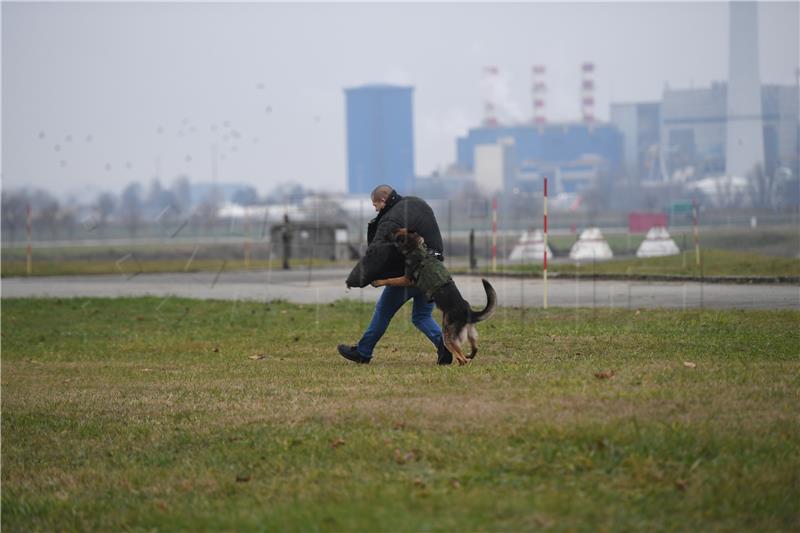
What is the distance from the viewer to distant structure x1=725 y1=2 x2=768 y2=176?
92.2 metres

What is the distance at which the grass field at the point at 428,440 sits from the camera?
23.3ft

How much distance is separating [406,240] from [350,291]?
615 inches

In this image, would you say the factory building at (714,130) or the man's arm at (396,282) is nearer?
the man's arm at (396,282)

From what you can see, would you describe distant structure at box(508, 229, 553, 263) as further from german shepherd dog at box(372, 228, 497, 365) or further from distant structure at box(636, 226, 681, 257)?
german shepherd dog at box(372, 228, 497, 365)

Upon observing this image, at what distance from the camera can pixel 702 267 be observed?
96.8 feet

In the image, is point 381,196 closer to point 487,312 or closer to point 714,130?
point 487,312

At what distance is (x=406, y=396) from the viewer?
10.3 m

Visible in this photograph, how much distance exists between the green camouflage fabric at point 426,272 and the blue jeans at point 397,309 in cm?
62

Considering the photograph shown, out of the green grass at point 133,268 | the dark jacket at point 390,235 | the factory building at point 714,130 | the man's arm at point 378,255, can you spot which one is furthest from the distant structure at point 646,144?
the man's arm at point 378,255

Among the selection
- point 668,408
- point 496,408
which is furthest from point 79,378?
point 668,408

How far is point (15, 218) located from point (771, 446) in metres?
88.4

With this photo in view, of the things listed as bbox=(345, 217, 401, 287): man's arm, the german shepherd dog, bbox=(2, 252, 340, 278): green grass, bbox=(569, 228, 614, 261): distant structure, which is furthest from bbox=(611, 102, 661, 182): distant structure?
the german shepherd dog

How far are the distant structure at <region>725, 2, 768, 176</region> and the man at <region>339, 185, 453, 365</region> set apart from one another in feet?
248

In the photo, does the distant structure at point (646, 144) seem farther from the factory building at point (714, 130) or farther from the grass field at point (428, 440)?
the grass field at point (428, 440)
